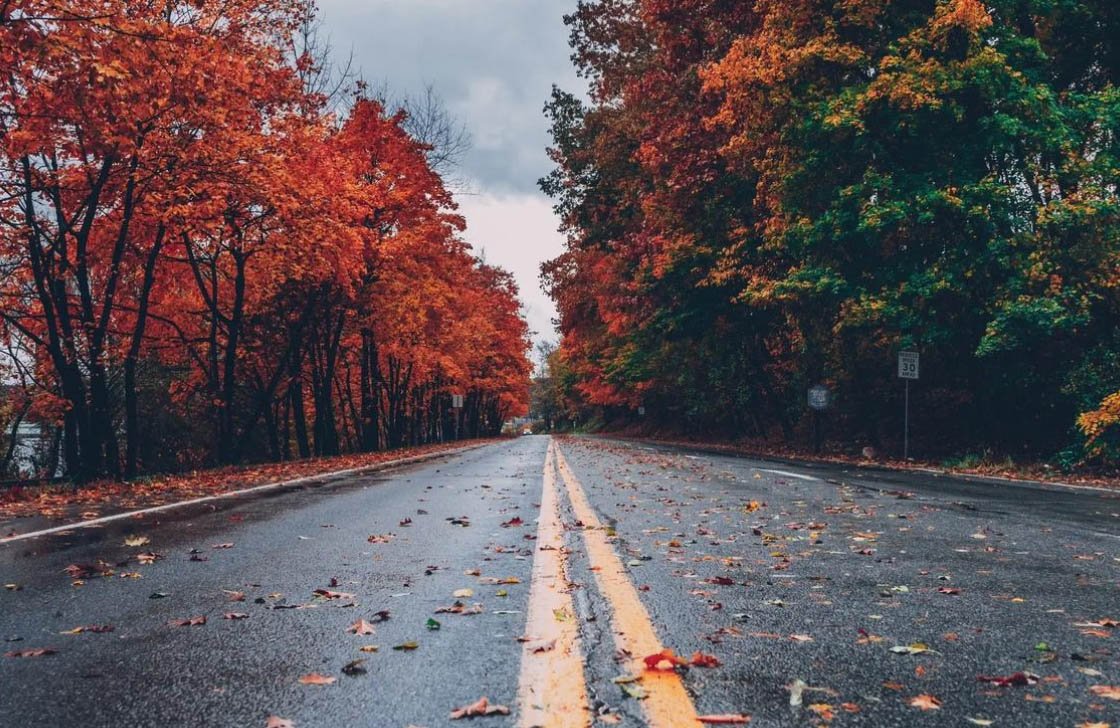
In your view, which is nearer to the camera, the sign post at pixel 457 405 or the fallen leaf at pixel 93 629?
the fallen leaf at pixel 93 629

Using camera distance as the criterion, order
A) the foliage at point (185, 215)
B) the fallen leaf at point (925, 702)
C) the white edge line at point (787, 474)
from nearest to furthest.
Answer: the fallen leaf at point (925, 702) < the foliage at point (185, 215) < the white edge line at point (787, 474)

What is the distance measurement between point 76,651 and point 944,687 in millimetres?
3223

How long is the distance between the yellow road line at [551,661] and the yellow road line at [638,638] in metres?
0.19

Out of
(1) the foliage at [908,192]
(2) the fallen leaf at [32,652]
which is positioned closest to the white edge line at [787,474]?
(1) the foliage at [908,192]

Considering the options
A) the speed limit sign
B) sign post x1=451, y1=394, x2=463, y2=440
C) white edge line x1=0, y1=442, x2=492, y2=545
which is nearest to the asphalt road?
white edge line x1=0, y1=442, x2=492, y2=545

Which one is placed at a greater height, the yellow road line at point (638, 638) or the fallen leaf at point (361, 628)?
the yellow road line at point (638, 638)

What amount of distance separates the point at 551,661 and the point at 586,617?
2.16ft

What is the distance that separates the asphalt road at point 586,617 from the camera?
2.50m

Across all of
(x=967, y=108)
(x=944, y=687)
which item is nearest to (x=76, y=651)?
(x=944, y=687)

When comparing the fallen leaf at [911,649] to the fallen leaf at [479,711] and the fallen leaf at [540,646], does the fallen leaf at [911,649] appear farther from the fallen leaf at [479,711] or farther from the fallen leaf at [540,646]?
the fallen leaf at [479,711]

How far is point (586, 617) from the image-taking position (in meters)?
3.50

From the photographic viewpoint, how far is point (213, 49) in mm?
12711

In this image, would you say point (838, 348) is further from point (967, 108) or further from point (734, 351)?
point (967, 108)

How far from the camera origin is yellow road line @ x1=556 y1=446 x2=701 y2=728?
234cm
